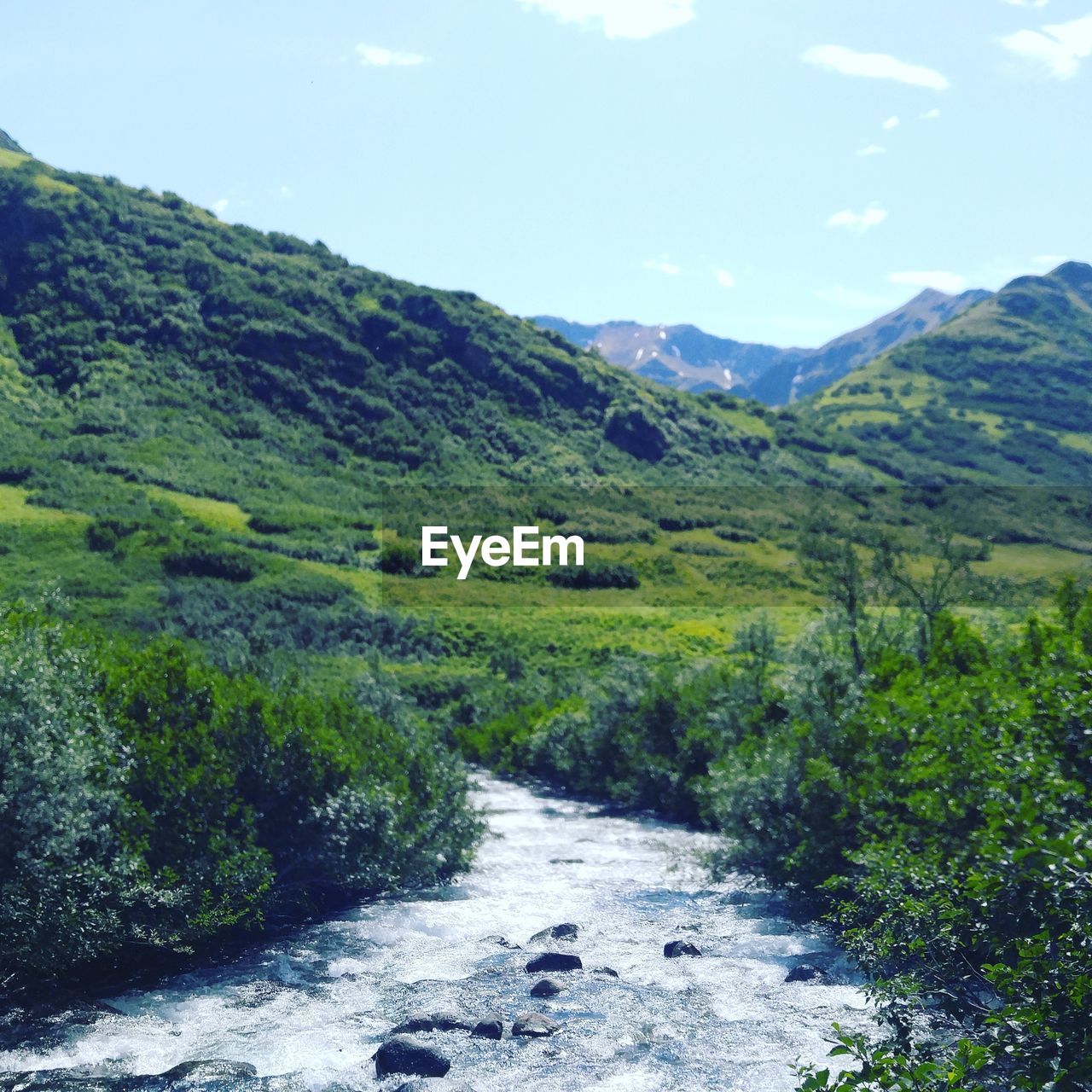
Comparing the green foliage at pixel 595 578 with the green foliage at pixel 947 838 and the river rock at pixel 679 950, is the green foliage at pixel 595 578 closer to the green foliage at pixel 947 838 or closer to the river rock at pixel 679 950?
the green foliage at pixel 947 838

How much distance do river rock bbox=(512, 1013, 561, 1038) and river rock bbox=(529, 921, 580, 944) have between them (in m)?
7.93

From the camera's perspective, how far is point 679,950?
35.8 m

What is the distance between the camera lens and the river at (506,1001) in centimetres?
2592

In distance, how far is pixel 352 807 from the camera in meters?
38.6

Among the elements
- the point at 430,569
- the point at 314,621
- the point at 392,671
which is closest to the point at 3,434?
the point at 430,569

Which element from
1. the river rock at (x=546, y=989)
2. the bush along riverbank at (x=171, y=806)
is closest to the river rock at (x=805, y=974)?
the river rock at (x=546, y=989)

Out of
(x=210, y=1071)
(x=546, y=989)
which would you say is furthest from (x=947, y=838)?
(x=210, y=1071)

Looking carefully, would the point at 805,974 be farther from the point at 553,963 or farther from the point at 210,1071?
the point at 210,1071

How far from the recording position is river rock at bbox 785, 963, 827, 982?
106ft

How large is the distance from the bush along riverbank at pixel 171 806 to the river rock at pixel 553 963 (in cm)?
839

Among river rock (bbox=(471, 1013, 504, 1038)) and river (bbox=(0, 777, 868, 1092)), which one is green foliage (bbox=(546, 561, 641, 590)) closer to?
river (bbox=(0, 777, 868, 1092))

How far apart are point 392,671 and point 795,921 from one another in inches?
3036

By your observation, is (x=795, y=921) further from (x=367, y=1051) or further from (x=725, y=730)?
(x=725, y=730)

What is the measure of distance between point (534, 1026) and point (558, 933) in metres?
9.62
